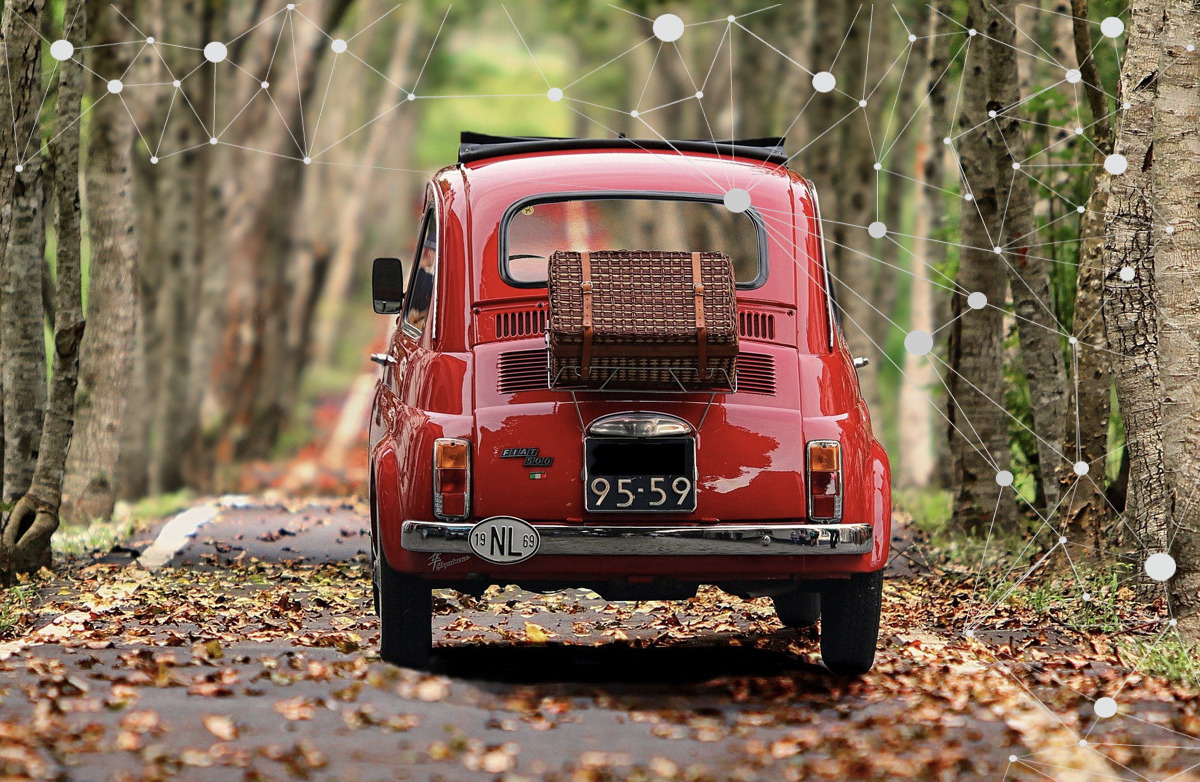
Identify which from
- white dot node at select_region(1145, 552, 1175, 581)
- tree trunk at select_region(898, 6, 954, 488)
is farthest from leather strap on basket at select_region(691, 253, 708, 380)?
tree trunk at select_region(898, 6, 954, 488)

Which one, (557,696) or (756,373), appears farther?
(756,373)

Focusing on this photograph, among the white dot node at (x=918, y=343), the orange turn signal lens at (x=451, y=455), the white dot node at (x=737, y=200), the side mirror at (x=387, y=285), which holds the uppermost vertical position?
the white dot node at (x=737, y=200)

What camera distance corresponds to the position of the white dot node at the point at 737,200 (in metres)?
8.78

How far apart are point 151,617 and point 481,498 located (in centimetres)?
296

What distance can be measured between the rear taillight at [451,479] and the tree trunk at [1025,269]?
6.06m

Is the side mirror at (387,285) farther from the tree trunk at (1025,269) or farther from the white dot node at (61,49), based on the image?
the tree trunk at (1025,269)

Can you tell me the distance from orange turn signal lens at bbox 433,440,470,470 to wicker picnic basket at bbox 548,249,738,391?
487 mm

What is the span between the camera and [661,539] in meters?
7.92

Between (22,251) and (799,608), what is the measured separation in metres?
5.53

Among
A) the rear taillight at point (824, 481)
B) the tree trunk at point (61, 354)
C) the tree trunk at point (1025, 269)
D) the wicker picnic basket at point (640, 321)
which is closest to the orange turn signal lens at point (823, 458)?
the rear taillight at point (824, 481)

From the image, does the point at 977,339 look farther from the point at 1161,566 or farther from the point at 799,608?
the point at 1161,566

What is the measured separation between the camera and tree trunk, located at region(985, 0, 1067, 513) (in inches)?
517

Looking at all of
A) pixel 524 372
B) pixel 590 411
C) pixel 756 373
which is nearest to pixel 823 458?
pixel 756 373

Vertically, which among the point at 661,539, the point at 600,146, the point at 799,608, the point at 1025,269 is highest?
the point at 600,146
